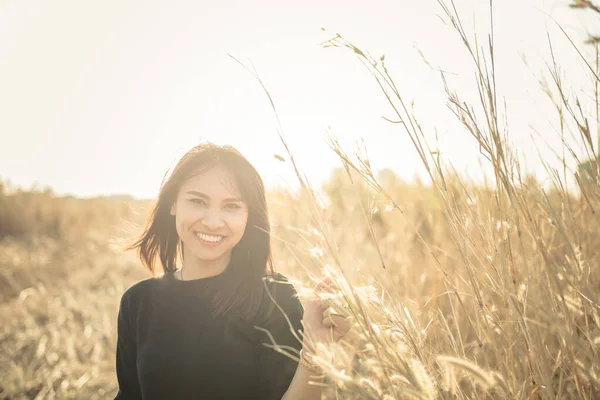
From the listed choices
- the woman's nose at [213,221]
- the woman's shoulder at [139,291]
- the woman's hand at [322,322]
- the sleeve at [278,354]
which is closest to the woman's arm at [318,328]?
the woman's hand at [322,322]

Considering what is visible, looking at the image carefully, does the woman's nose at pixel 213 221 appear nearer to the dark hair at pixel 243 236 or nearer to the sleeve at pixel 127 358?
the dark hair at pixel 243 236

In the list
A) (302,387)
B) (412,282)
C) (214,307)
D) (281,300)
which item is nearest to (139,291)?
(214,307)

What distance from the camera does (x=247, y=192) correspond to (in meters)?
1.84

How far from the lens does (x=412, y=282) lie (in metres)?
2.65

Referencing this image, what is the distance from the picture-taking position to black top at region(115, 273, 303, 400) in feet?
5.45

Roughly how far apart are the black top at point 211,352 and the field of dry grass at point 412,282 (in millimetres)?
249

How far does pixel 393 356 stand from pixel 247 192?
1142 millimetres

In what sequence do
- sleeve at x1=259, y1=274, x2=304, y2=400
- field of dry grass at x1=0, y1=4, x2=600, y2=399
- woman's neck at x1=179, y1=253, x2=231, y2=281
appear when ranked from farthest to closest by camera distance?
woman's neck at x1=179, y1=253, x2=231, y2=281, sleeve at x1=259, y1=274, x2=304, y2=400, field of dry grass at x1=0, y1=4, x2=600, y2=399

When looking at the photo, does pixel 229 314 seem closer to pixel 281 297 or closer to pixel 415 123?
pixel 281 297

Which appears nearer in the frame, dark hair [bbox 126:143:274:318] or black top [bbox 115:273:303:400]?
black top [bbox 115:273:303:400]

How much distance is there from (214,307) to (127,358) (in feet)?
1.83

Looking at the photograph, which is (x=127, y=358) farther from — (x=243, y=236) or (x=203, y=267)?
(x=243, y=236)

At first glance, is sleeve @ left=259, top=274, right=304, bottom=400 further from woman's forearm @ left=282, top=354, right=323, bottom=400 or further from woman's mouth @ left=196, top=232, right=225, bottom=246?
woman's mouth @ left=196, top=232, right=225, bottom=246

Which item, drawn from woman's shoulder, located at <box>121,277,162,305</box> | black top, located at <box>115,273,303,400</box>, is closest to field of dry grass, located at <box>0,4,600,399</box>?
black top, located at <box>115,273,303,400</box>
